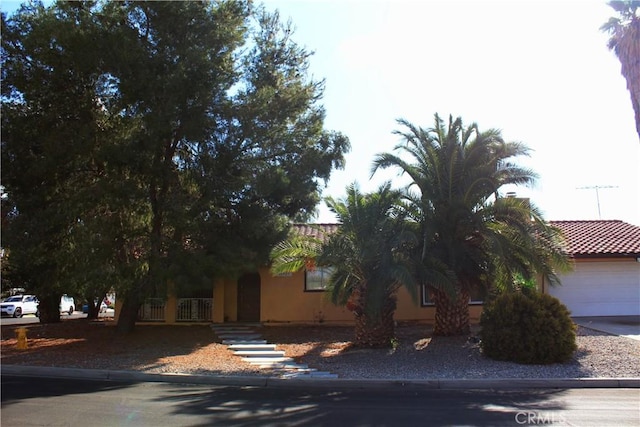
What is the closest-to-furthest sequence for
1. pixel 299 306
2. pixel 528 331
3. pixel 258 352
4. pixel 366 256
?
pixel 528 331, pixel 366 256, pixel 258 352, pixel 299 306

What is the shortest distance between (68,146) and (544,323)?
13372 millimetres

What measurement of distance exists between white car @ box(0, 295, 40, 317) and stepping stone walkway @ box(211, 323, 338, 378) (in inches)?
1025

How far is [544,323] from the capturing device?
12320mm

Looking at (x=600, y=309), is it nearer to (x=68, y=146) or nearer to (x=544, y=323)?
(x=544, y=323)

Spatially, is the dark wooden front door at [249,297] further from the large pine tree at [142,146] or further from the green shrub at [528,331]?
the green shrub at [528,331]

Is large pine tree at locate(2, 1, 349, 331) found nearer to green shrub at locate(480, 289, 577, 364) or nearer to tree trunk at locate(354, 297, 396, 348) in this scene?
tree trunk at locate(354, 297, 396, 348)

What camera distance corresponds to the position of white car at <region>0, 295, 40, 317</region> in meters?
38.9

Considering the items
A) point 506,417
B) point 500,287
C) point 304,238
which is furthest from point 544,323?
point 304,238

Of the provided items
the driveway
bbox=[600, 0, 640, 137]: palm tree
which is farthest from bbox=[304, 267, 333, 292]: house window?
bbox=[600, 0, 640, 137]: palm tree

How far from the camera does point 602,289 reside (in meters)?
21.0

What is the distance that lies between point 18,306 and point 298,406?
3832cm

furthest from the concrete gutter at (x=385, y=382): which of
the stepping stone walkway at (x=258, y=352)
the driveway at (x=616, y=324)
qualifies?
the driveway at (x=616, y=324)

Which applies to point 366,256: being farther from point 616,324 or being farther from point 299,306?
point 616,324

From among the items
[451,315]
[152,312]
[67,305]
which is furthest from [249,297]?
[67,305]
